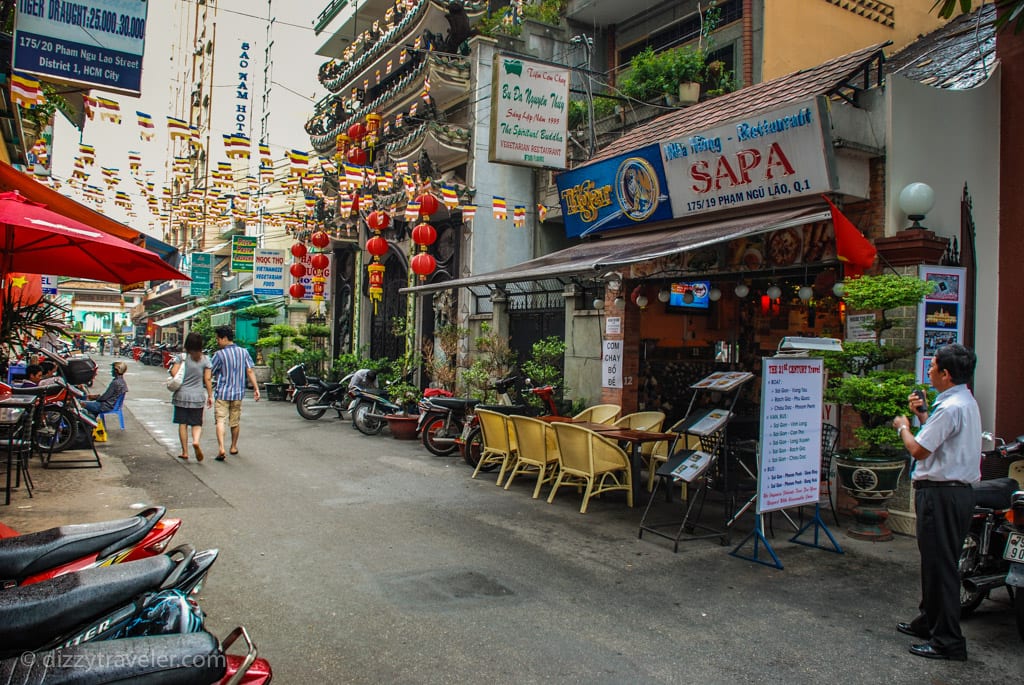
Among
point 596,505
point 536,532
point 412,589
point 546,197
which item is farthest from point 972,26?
point 412,589

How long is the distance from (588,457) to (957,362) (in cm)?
395

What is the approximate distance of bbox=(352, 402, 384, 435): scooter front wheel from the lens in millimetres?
13477

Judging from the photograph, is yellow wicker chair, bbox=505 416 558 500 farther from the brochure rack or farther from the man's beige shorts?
the man's beige shorts

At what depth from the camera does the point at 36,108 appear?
29.4 ft

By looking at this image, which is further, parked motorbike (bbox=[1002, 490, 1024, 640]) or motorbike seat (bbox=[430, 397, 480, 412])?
motorbike seat (bbox=[430, 397, 480, 412])

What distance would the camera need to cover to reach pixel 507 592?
5.06 m

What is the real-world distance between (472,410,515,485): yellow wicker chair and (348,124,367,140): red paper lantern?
35.8 feet

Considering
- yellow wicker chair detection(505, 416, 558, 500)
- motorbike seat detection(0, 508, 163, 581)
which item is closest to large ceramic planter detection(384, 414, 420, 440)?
yellow wicker chair detection(505, 416, 558, 500)

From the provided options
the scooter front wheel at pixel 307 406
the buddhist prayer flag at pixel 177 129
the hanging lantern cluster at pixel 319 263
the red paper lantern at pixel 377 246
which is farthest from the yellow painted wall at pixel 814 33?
the hanging lantern cluster at pixel 319 263

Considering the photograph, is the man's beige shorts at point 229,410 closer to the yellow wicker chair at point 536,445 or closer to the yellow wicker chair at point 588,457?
the yellow wicker chair at point 536,445

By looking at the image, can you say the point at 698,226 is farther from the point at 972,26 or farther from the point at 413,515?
the point at 972,26

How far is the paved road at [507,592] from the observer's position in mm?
3955

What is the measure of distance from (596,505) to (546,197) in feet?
29.3

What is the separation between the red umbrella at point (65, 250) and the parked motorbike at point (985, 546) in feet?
20.7
